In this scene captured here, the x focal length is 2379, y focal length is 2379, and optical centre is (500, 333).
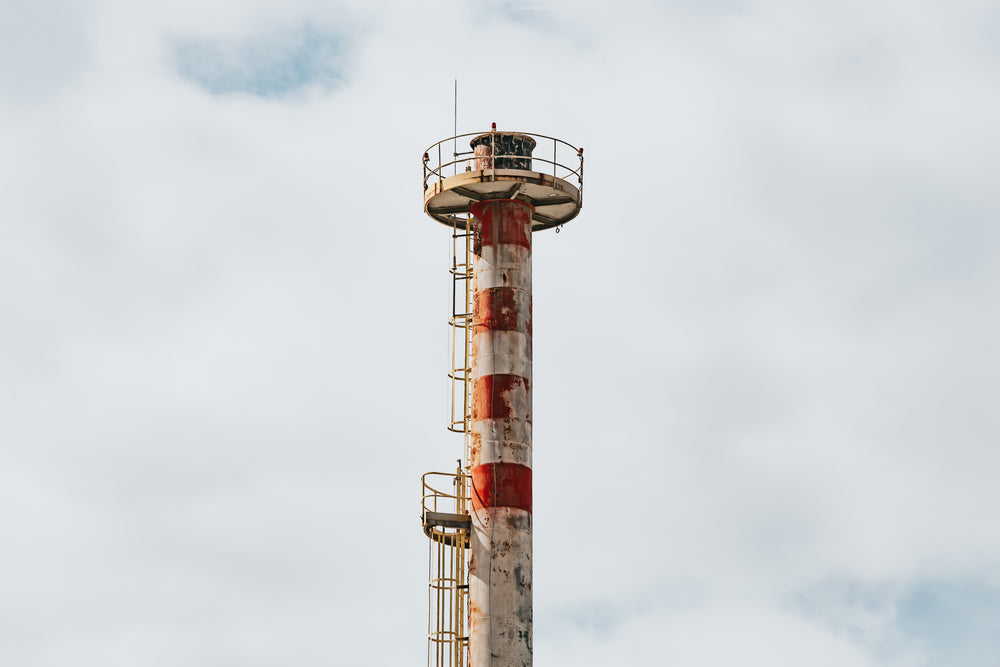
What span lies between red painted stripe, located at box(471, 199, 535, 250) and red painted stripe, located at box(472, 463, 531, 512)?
590cm

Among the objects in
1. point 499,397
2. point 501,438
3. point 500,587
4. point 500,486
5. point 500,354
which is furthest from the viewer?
point 500,354

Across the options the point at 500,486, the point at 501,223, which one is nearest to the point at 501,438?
the point at 500,486

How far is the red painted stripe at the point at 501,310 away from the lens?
201ft

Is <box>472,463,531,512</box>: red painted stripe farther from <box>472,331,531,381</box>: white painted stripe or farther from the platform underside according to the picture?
the platform underside

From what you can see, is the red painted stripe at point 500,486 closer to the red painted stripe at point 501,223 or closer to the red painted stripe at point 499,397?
the red painted stripe at point 499,397

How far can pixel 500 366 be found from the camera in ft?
200

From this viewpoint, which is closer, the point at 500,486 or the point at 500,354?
the point at 500,486

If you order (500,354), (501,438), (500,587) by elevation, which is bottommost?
(500,587)

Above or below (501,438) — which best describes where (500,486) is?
below

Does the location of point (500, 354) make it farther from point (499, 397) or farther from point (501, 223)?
point (501, 223)

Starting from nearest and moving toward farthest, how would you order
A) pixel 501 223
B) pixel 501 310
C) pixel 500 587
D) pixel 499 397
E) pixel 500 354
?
pixel 500 587
pixel 499 397
pixel 500 354
pixel 501 310
pixel 501 223

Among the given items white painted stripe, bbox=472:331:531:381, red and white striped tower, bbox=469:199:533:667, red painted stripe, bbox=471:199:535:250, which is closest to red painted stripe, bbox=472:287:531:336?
red and white striped tower, bbox=469:199:533:667

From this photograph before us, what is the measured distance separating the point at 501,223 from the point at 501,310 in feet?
8.12

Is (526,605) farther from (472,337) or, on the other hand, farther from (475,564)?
(472,337)
